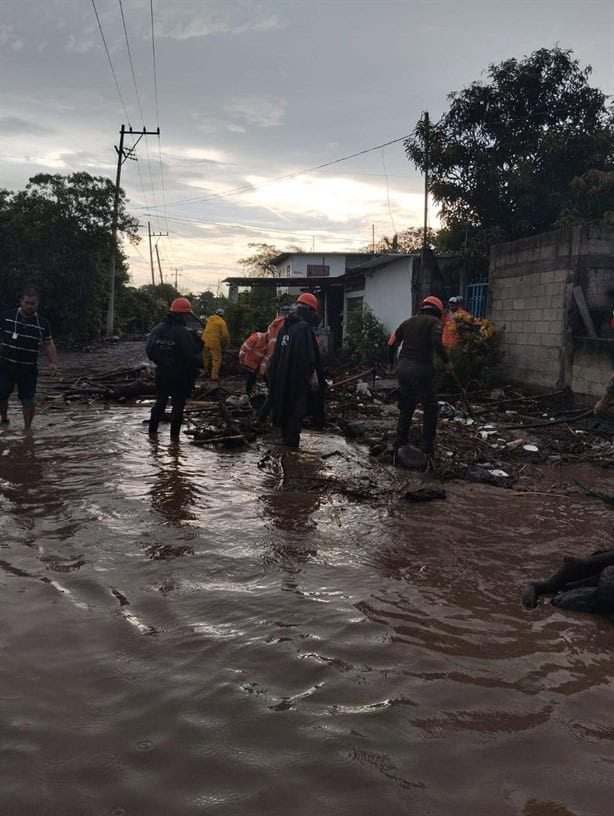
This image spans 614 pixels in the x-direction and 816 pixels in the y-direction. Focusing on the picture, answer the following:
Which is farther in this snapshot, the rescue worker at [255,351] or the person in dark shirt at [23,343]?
the rescue worker at [255,351]

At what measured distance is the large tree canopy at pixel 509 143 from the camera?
1523cm

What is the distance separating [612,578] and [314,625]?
5.31ft

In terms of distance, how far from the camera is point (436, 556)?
436 centimetres

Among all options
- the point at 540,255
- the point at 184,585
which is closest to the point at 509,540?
the point at 184,585

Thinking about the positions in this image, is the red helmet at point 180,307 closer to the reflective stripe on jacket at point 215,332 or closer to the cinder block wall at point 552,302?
the cinder block wall at point 552,302

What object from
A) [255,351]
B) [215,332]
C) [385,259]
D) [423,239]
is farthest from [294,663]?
[385,259]

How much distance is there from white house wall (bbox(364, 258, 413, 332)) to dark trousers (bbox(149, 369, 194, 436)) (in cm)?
973

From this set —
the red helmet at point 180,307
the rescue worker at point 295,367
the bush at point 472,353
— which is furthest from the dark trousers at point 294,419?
the bush at point 472,353

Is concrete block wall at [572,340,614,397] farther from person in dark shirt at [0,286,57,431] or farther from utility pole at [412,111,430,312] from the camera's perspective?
person in dark shirt at [0,286,57,431]

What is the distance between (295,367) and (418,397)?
140 centimetres

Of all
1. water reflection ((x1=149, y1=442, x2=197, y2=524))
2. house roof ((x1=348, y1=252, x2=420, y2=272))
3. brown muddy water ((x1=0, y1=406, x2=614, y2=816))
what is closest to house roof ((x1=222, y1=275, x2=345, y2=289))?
house roof ((x1=348, y1=252, x2=420, y2=272))

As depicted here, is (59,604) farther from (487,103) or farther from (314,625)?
(487,103)

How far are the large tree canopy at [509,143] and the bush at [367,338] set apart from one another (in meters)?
3.05

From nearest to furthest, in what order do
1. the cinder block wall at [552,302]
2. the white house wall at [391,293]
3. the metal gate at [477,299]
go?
1. the cinder block wall at [552,302]
2. the metal gate at [477,299]
3. the white house wall at [391,293]
